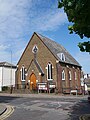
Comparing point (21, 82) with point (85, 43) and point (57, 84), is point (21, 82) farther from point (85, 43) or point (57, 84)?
point (85, 43)

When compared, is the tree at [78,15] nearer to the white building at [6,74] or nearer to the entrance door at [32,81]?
the entrance door at [32,81]

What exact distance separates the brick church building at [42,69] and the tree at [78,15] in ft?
99.1

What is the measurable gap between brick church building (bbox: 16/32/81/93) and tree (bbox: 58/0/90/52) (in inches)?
Result: 1189

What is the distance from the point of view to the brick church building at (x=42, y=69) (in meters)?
41.5

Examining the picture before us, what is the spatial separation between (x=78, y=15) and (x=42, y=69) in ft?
116

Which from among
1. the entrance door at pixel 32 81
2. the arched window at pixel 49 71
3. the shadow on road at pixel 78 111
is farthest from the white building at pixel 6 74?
the shadow on road at pixel 78 111

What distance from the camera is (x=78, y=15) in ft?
27.5

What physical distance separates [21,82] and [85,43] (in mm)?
37464

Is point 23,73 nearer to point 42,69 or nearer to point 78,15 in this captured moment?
point 42,69

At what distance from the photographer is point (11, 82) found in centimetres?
5700

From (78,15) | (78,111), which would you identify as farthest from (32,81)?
(78,15)

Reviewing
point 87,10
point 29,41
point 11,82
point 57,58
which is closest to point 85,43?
point 87,10

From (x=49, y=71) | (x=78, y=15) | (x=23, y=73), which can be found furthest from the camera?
(x=23, y=73)

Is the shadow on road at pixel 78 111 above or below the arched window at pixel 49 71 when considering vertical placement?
below
